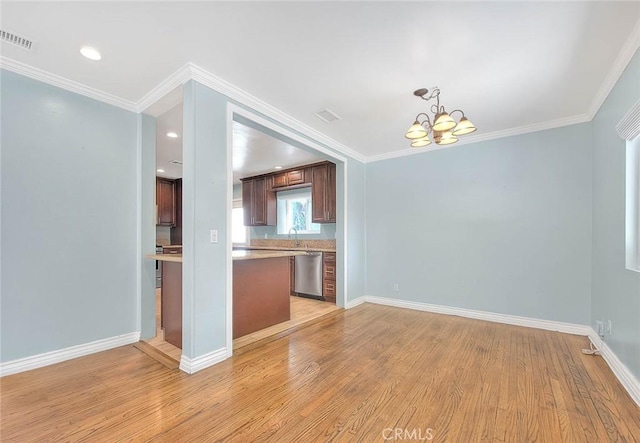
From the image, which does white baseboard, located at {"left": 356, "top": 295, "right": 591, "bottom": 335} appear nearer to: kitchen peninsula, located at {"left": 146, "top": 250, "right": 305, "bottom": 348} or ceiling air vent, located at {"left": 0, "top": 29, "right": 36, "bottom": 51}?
kitchen peninsula, located at {"left": 146, "top": 250, "right": 305, "bottom": 348}

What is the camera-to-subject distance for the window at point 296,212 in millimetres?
6066

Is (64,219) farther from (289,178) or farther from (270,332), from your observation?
(289,178)

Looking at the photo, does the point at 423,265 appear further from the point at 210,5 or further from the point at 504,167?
the point at 210,5

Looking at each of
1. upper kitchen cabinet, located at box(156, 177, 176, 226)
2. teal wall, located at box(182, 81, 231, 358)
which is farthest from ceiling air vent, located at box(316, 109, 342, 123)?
upper kitchen cabinet, located at box(156, 177, 176, 226)

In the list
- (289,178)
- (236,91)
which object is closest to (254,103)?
(236,91)

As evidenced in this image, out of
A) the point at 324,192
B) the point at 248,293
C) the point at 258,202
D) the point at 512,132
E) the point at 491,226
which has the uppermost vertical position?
the point at 512,132

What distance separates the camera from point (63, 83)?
8.23 ft

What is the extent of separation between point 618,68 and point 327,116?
2.57 m

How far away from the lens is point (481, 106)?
2.99 meters

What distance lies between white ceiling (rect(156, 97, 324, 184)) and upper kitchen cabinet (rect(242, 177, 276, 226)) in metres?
0.30

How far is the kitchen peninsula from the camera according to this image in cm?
288

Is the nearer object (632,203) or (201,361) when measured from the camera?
(632,203)

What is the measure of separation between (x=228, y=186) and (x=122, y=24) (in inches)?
53.2

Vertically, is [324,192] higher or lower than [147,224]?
higher
